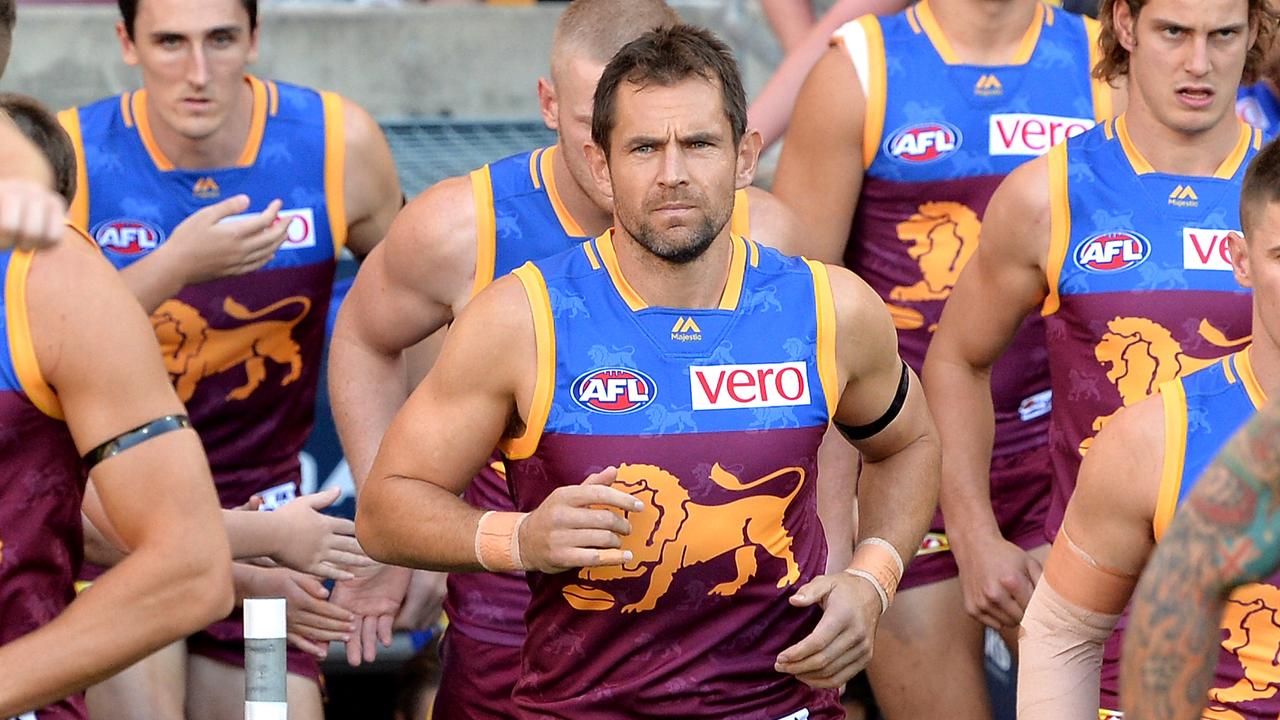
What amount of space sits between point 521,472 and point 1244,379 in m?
1.37

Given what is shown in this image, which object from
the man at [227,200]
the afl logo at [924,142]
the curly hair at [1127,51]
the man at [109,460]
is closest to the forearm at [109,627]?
the man at [109,460]

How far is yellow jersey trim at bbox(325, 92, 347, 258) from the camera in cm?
553

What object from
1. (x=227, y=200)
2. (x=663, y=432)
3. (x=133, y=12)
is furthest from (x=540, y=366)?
(x=133, y=12)

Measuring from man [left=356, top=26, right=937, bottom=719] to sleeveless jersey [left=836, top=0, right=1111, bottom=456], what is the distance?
1427 mm

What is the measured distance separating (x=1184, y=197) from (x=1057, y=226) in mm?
292

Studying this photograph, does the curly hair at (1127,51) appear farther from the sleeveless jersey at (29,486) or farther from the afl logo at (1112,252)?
the sleeveless jersey at (29,486)

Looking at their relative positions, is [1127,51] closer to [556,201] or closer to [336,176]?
[556,201]

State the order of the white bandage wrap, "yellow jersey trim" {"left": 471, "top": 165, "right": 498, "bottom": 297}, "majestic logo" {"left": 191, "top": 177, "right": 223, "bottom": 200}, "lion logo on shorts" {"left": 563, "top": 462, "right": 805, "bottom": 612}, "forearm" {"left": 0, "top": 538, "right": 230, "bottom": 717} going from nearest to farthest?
"forearm" {"left": 0, "top": 538, "right": 230, "bottom": 717} → the white bandage wrap → "lion logo on shorts" {"left": 563, "top": 462, "right": 805, "bottom": 612} → "yellow jersey trim" {"left": 471, "top": 165, "right": 498, "bottom": 297} → "majestic logo" {"left": 191, "top": 177, "right": 223, "bottom": 200}

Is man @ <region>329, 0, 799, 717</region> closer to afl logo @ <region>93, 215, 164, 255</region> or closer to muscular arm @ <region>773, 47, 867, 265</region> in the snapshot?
muscular arm @ <region>773, 47, 867, 265</region>

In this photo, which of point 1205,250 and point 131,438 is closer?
point 131,438

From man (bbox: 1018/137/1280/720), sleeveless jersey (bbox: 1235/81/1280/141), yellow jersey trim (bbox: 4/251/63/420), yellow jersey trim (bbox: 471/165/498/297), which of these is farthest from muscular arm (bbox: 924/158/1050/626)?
yellow jersey trim (bbox: 4/251/63/420)

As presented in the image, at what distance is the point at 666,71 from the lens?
13.3 feet

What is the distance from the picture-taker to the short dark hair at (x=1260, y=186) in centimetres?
371

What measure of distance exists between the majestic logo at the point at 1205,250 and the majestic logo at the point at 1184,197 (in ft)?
0.22
